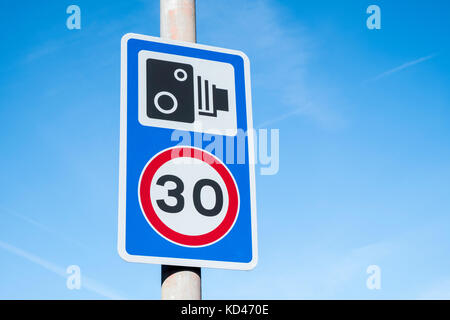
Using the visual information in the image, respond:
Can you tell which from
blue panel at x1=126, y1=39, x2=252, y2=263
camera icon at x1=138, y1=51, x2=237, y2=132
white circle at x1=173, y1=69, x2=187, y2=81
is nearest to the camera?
blue panel at x1=126, y1=39, x2=252, y2=263

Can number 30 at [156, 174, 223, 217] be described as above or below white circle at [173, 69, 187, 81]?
below

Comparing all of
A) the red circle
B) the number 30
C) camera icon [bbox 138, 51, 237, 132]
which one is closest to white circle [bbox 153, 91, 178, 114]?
camera icon [bbox 138, 51, 237, 132]

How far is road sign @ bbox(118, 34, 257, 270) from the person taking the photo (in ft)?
6.69

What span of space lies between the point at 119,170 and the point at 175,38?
0.66 metres

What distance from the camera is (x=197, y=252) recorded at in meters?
2.03

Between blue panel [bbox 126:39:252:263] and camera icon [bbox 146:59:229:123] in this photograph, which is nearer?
blue panel [bbox 126:39:252:263]

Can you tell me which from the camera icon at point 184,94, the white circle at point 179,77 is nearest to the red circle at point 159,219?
the camera icon at point 184,94

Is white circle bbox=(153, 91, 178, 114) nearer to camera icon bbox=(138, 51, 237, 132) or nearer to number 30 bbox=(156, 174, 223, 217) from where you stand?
camera icon bbox=(138, 51, 237, 132)

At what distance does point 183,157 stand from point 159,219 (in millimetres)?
272

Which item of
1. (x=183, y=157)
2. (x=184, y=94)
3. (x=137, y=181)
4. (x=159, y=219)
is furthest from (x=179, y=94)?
(x=159, y=219)
